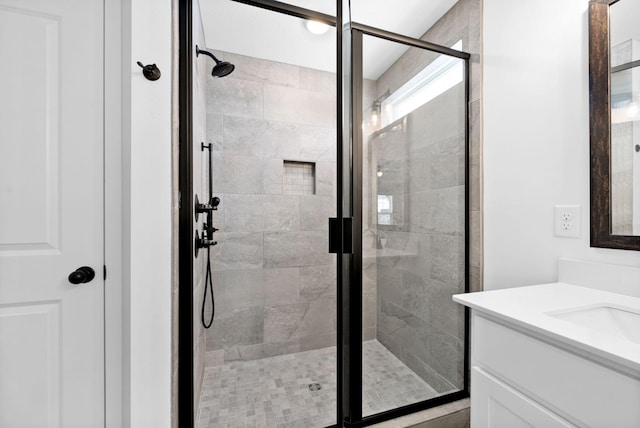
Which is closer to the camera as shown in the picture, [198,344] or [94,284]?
[94,284]

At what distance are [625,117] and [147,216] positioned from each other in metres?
1.65

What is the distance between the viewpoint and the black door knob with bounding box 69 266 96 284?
926mm

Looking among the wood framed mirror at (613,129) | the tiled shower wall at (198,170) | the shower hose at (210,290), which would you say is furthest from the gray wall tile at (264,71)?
the wood framed mirror at (613,129)

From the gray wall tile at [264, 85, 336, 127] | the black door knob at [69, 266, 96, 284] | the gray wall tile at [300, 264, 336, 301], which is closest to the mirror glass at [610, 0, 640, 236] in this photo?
the gray wall tile at [264, 85, 336, 127]

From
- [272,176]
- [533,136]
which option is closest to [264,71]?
[272,176]

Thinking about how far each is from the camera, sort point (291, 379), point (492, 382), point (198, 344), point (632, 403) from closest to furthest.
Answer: point (632, 403)
point (492, 382)
point (198, 344)
point (291, 379)

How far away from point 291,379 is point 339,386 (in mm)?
612

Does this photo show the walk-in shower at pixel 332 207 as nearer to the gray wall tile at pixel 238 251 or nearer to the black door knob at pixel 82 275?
the gray wall tile at pixel 238 251

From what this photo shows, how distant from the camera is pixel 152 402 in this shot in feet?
3.16

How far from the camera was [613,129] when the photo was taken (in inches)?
35.5

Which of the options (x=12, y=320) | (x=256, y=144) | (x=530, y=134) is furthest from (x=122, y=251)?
(x=530, y=134)

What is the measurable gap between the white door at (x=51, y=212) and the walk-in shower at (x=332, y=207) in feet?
1.15

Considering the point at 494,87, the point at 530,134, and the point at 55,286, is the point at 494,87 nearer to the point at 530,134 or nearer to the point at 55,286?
the point at 530,134

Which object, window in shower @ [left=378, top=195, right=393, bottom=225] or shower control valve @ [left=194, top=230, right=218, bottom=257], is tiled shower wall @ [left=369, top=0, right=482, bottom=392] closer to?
window in shower @ [left=378, top=195, right=393, bottom=225]
